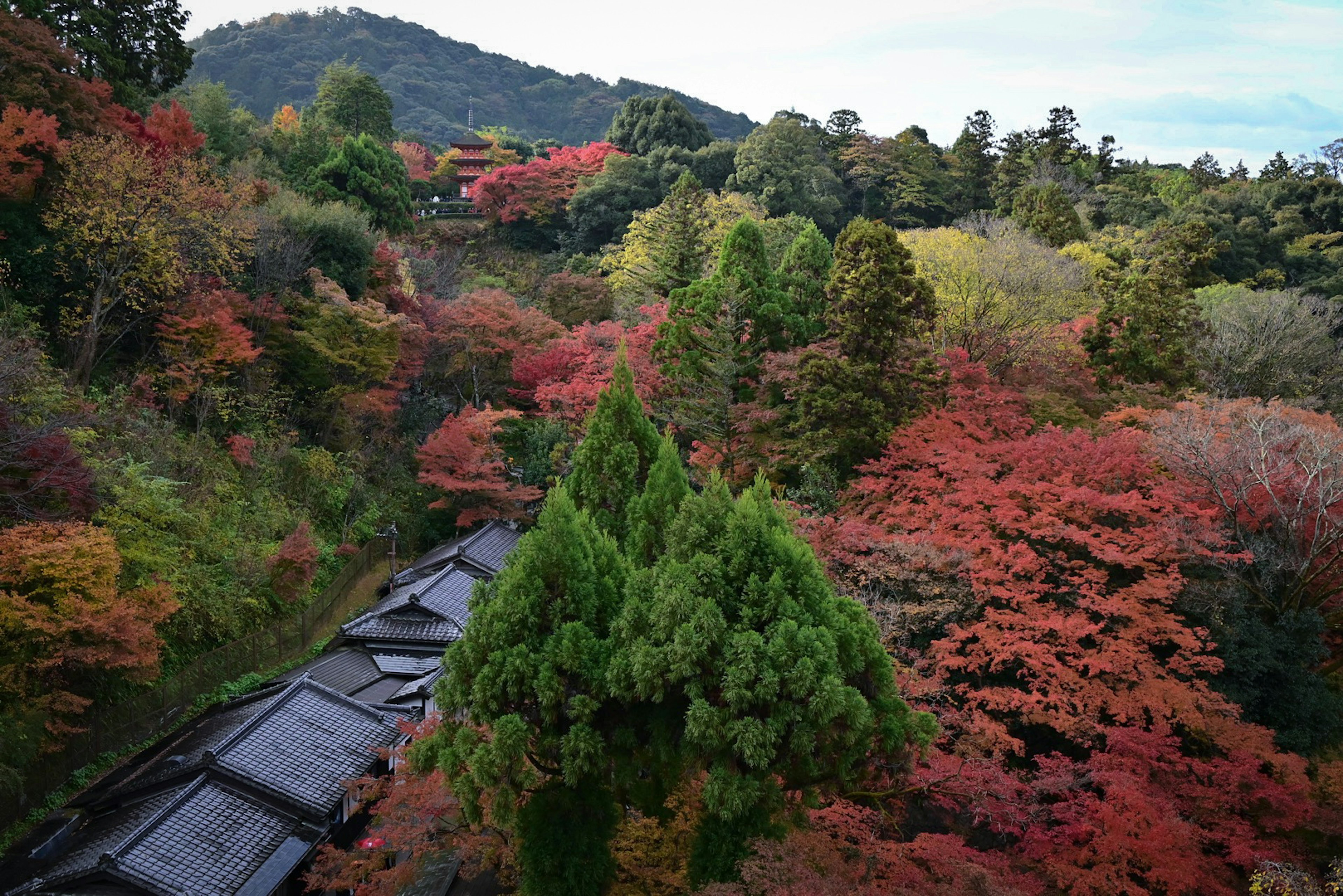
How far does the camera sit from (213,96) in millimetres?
29562

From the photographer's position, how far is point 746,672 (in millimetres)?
7039

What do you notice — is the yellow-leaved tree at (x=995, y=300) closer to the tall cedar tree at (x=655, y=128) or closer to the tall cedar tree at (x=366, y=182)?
the tall cedar tree at (x=366, y=182)

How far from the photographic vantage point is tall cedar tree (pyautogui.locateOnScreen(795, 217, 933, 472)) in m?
17.0

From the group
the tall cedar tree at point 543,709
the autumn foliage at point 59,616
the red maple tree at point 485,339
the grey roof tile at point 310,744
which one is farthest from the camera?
the red maple tree at point 485,339

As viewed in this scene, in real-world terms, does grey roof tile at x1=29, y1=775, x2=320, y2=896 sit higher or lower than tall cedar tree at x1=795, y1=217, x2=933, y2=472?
lower

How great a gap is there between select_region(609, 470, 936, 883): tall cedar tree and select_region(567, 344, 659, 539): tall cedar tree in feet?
9.65

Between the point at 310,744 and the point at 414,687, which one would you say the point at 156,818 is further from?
the point at 414,687

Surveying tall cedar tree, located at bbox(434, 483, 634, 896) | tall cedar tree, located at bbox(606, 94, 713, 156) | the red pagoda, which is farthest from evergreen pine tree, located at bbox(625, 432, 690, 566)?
the red pagoda

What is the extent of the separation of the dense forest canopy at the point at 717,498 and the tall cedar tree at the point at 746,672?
0.04 metres

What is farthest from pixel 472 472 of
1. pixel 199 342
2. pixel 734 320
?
pixel 734 320

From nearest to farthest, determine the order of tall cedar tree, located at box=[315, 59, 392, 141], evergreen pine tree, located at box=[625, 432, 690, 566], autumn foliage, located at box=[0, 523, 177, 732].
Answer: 1. evergreen pine tree, located at box=[625, 432, 690, 566]
2. autumn foliage, located at box=[0, 523, 177, 732]
3. tall cedar tree, located at box=[315, 59, 392, 141]

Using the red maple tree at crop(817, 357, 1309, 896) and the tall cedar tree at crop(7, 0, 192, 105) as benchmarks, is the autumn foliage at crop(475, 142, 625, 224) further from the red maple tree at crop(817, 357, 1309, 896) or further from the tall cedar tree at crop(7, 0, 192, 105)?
the red maple tree at crop(817, 357, 1309, 896)

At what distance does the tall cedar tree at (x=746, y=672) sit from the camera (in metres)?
7.05

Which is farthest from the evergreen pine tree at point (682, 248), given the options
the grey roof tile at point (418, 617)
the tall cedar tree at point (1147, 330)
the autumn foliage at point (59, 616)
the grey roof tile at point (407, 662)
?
the autumn foliage at point (59, 616)
